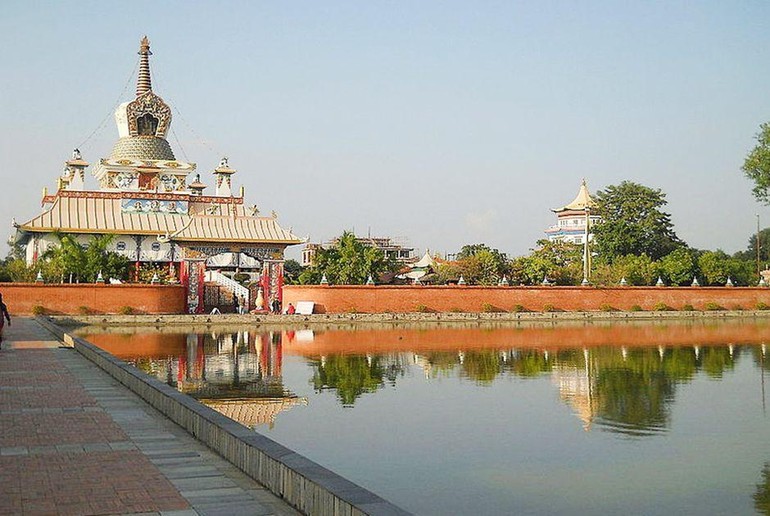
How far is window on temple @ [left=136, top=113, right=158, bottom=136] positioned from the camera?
2093 inches

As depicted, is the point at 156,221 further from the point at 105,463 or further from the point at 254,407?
the point at 105,463

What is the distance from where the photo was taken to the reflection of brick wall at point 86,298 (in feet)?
114

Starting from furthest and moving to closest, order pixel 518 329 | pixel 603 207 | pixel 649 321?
pixel 603 207
pixel 649 321
pixel 518 329

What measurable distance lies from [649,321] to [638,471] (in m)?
30.3

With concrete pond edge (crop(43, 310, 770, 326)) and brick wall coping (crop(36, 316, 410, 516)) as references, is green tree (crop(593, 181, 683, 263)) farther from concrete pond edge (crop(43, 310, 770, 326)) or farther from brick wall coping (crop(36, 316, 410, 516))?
brick wall coping (crop(36, 316, 410, 516))

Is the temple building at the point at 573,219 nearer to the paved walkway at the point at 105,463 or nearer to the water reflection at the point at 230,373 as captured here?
the water reflection at the point at 230,373

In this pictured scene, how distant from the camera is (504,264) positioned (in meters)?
48.2

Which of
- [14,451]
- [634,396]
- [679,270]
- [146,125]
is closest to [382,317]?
[679,270]

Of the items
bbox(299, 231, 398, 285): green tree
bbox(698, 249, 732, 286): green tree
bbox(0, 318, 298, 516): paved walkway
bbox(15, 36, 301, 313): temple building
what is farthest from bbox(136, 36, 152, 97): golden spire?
bbox(0, 318, 298, 516): paved walkway

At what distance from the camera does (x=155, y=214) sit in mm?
47656

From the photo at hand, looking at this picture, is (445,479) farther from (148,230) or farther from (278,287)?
(148,230)

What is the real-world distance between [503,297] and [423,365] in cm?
1941

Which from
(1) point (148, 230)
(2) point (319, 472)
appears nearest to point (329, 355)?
(2) point (319, 472)

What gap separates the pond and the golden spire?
29942mm
